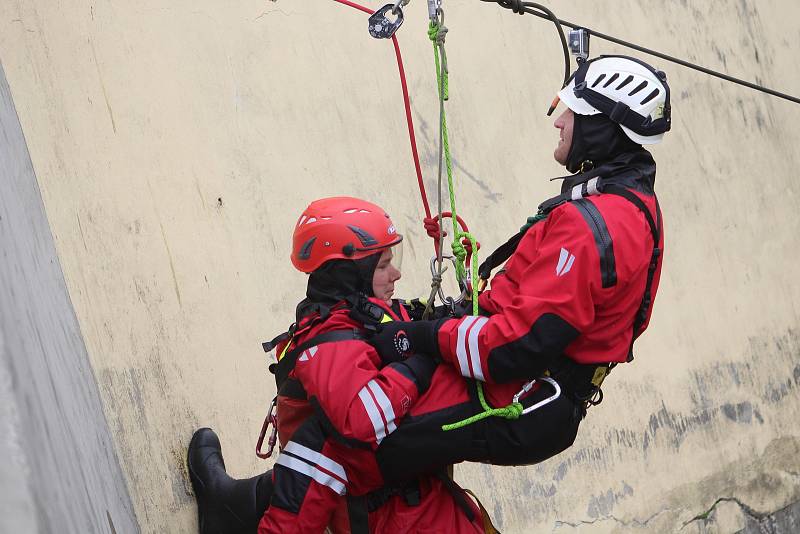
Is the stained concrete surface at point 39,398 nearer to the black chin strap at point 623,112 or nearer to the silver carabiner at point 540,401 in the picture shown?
the silver carabiner at point 540,401

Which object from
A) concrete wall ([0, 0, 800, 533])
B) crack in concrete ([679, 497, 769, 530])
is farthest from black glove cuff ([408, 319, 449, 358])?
crack in concrete ([679, 497, 769, 530])

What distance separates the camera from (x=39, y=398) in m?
1.41

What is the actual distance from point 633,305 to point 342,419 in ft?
2.49

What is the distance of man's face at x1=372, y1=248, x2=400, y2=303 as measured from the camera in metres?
2.90

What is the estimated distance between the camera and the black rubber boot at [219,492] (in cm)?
340

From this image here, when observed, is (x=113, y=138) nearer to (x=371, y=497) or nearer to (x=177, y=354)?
(x=177, y=354)

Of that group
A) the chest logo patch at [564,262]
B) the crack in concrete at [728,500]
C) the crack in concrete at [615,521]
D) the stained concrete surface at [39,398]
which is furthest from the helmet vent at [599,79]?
the crack in concrete at [728,500]

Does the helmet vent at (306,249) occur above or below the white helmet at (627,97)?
below

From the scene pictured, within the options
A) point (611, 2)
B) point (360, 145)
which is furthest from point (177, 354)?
point (611, 2)

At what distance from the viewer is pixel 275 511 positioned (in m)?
2.71

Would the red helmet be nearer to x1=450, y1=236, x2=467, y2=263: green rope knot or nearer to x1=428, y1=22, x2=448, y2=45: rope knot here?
x1=450, y1=236, x2=467, y2=263: green rope knot

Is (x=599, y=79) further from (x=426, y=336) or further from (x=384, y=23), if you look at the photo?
(x=426, y=336)

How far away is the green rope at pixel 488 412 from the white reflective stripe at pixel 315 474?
0.31 m

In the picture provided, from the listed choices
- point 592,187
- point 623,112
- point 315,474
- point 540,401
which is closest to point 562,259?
point 592,187
